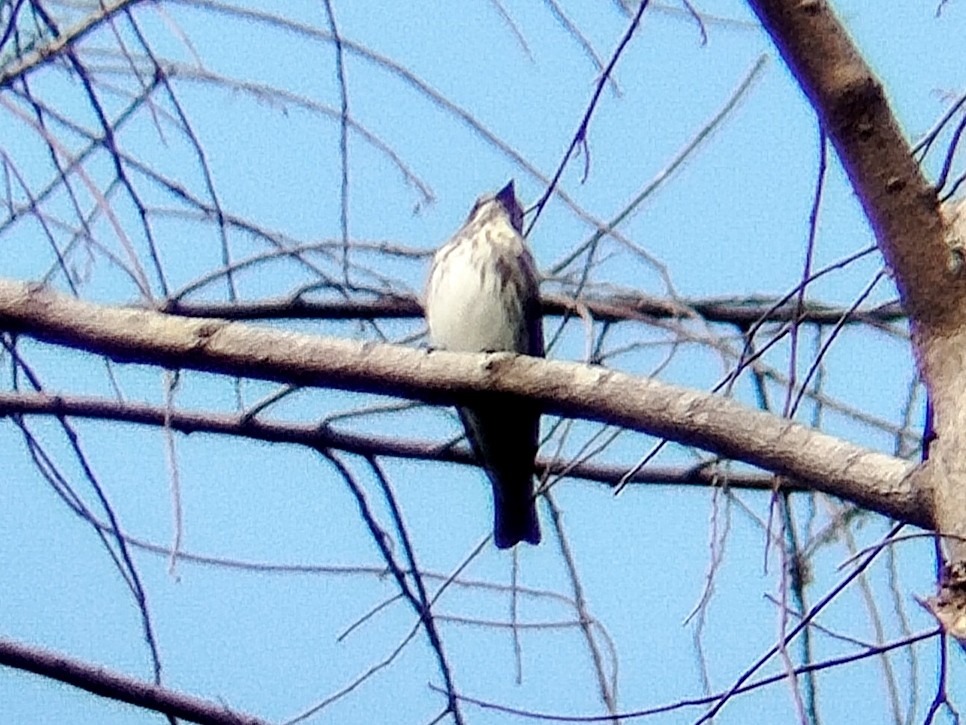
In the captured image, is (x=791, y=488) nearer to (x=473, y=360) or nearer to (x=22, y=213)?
(x=473, y=360)

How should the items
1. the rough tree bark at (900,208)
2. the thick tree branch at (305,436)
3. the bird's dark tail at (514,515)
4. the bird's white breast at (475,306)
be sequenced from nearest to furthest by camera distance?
the rough tree bark at (900,208) → the thick tree branch at (305,436) → the bird's dark tail at (514,515) → the bird's white breast at (475,306)

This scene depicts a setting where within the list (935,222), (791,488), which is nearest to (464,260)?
(791,488)

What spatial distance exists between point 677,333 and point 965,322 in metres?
0.77

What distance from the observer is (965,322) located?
1.34 meters

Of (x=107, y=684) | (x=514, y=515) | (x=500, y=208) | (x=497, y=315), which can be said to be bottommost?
(x=107, y=684)

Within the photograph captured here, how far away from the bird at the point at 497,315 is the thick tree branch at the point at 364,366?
129cm

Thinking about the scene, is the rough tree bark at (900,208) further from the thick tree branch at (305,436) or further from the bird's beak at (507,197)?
the bird's beak at (507,197)

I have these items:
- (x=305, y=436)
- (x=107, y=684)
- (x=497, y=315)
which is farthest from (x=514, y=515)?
(x=107, y=684)

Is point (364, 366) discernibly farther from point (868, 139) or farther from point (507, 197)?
point (507, 197)

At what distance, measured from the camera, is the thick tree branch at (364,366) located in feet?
5.02

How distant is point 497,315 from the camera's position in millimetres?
3506

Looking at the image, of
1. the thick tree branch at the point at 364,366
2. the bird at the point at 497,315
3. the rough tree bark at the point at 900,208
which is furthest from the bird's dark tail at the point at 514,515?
the rough tree bark at the point at 900,208

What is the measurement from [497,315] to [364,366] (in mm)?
1869

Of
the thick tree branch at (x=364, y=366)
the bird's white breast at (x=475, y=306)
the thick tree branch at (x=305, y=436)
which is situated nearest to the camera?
the thick tree branch at (x=364, y=366)
